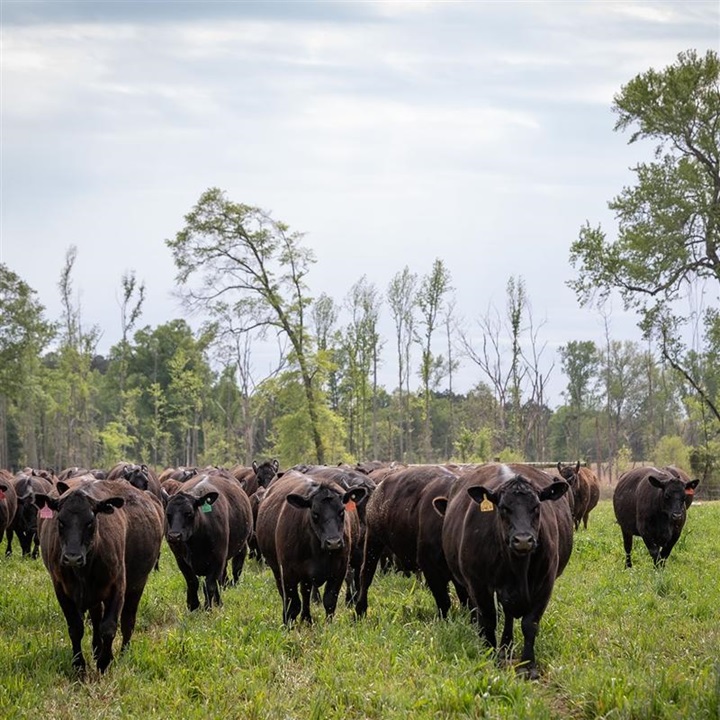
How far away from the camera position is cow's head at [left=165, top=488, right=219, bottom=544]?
38.2 ft

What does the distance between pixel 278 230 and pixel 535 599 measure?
3537 cm

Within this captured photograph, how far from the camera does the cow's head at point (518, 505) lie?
26.0 feet

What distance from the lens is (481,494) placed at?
8.62 meters

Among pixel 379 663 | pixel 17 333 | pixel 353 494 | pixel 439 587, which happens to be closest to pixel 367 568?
pixel 353 494

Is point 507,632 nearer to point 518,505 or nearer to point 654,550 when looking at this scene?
point 518,505

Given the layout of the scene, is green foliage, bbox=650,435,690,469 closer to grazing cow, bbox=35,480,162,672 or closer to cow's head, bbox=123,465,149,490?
cow's head, bbox=123,465,149,490

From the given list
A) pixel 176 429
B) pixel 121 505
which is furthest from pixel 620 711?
pixel 176 429

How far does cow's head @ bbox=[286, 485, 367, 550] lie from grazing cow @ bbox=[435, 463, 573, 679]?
155 cm

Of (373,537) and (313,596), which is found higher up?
(373,537)

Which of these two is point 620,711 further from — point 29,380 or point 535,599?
point 29,380

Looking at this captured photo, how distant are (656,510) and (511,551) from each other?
775cm

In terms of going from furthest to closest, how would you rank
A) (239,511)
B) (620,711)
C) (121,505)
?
1. (239,511)
2. (121,505)
3. (620,711)

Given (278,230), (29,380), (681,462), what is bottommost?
(681,462)

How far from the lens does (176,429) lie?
81438 millimetres
